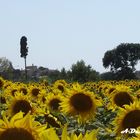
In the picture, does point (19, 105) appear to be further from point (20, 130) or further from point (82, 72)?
point (82, 72)

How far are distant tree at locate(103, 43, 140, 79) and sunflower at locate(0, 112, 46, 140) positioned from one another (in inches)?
2541

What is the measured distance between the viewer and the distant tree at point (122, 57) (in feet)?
228

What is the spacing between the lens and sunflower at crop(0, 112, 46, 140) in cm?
217

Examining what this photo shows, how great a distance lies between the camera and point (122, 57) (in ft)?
237

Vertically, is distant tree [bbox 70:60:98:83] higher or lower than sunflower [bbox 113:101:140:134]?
higher

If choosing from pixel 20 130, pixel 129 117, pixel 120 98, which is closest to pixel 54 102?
pixel 120 98

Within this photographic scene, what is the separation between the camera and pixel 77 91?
555cm

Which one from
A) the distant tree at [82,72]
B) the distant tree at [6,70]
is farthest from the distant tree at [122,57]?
the distant tree at [82,72]

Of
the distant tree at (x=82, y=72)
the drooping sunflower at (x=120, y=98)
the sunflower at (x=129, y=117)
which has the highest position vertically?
the distant tree at (x=82, y=72)

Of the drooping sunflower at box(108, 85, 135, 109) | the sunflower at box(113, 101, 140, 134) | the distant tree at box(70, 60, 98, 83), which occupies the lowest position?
the sunflower at box(113, 101, 140, 134)

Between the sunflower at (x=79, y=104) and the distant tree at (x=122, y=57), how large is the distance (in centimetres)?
6121

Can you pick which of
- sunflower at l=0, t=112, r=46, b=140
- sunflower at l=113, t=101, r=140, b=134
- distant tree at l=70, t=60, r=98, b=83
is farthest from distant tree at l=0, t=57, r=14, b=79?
sunflower at l=0, t=112, r=46, b=140

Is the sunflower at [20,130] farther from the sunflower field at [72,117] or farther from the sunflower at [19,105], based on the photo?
the sunflower at [19,105]

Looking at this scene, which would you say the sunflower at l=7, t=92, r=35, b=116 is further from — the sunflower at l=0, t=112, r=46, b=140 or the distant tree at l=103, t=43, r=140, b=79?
the distant tree at l=103, t=43, r=140, b=79
